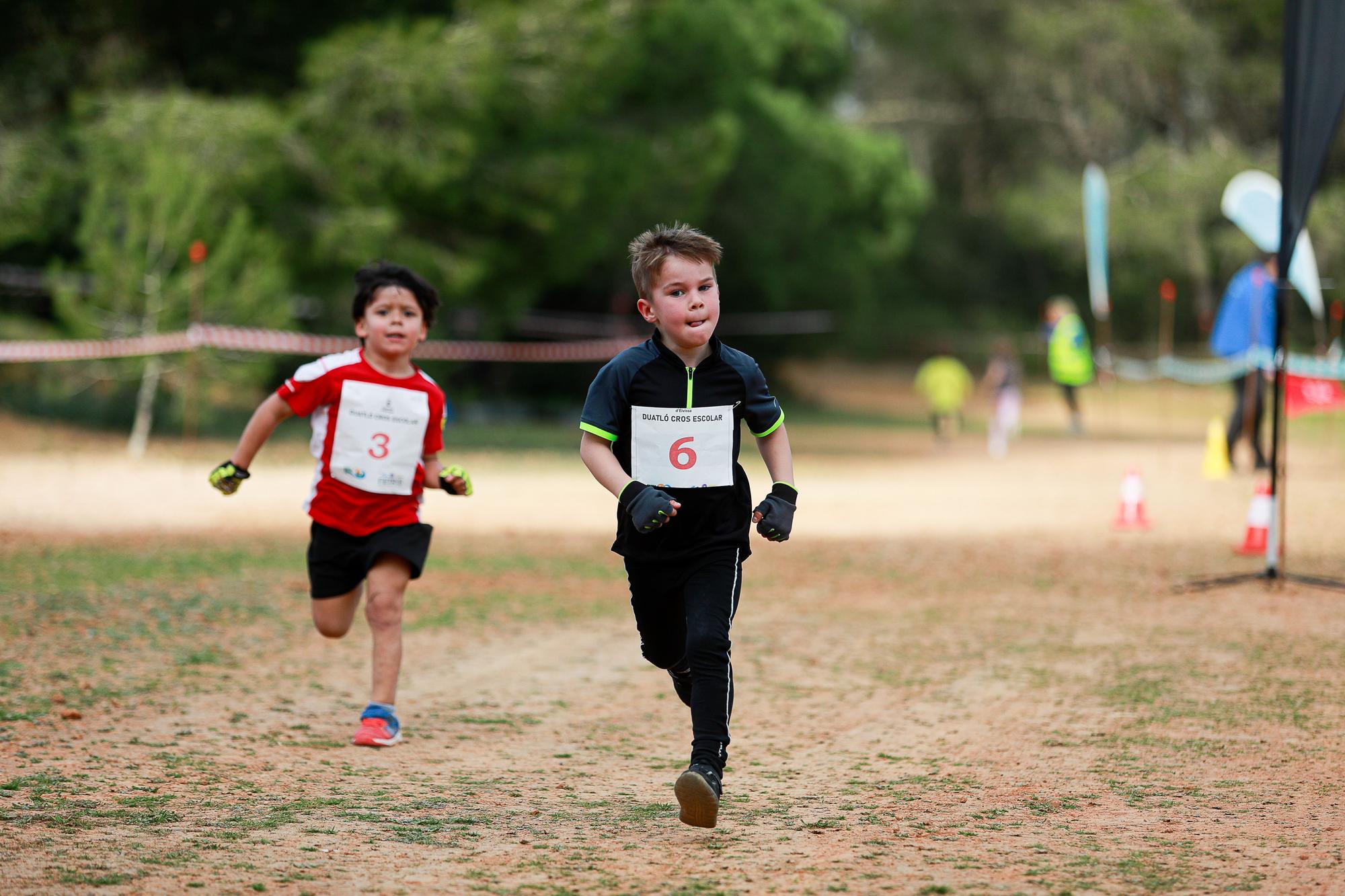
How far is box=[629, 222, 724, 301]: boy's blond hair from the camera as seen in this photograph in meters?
4.89

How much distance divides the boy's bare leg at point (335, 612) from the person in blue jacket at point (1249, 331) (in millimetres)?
10676

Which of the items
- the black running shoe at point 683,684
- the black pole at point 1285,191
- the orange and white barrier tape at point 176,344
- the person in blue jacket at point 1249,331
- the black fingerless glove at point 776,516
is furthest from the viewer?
the orange and white barrier tape at point 176,344

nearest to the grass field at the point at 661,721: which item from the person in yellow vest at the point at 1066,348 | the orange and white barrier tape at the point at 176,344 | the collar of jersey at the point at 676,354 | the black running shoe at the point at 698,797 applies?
the black running shoe at the point at 698,797

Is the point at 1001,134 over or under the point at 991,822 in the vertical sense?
over

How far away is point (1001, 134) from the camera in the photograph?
53781 mm

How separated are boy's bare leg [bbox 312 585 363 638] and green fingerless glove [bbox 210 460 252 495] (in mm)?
551

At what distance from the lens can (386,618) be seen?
5949mm

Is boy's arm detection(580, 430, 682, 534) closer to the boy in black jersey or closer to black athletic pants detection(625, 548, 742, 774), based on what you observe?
the boy in black jersey

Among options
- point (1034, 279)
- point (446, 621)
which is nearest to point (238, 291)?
point (446, 621)

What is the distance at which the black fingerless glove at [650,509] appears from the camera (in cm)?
451

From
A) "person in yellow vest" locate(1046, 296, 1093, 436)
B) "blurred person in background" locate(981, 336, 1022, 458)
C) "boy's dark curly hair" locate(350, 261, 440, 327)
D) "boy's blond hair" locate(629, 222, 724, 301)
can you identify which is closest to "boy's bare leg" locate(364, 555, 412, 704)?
"boy's dark curly hair" locate(350, 261, 440, 327)

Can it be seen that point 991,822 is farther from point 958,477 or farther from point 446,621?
point 958,477

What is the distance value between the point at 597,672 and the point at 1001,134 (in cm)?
4925

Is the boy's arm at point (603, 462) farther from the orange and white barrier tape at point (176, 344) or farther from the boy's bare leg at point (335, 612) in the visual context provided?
the orange and white barrier tape at point (176, 344)
